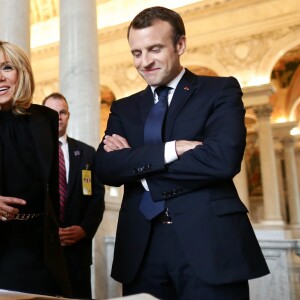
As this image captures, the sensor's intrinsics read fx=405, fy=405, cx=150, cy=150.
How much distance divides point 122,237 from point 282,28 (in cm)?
1135

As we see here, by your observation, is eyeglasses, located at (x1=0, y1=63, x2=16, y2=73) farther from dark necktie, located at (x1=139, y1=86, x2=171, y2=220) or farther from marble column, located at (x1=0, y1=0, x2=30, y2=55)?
marble column, located at (x1=0, y1=0, x2=30, y2=55)

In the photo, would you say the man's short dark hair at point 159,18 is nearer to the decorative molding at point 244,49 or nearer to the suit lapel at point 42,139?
the suit lapel at point 42,139

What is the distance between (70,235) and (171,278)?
5.08 feet

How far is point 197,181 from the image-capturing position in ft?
5.46

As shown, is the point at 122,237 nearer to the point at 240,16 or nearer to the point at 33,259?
the point at 33,259

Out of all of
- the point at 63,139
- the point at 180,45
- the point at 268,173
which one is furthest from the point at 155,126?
the point at 268,173

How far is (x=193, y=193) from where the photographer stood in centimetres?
A: 166

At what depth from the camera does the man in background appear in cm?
308

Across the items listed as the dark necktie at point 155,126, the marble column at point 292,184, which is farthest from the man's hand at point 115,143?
the marble column at point 292,184

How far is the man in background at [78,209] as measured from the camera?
3.08 meters

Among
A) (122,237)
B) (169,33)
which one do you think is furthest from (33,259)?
(169,33)

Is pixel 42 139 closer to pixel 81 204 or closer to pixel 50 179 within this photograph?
pixel 50 179

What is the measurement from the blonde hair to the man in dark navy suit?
53 centimetres

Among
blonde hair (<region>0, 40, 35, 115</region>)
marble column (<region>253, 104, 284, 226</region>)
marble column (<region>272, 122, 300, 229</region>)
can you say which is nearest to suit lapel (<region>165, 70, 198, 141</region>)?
blonde hair (<region>0, 40, 35, 115</region>)
